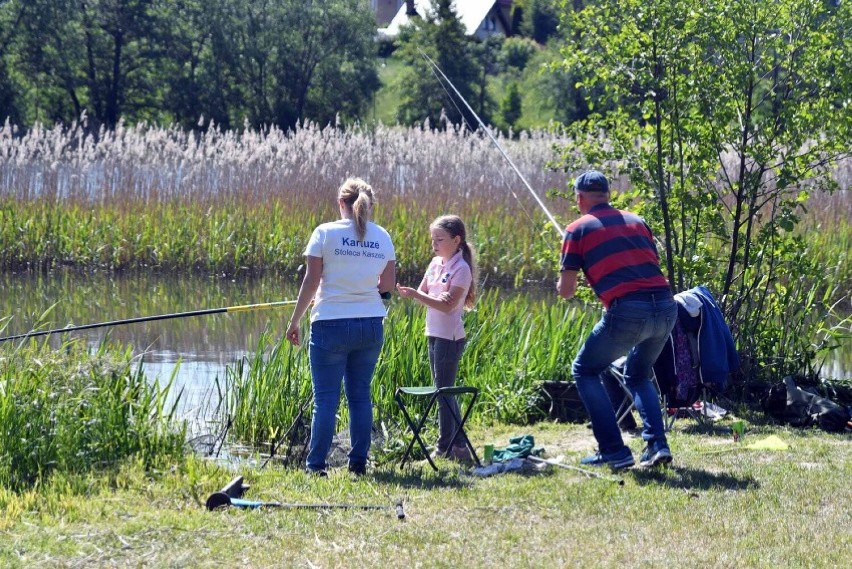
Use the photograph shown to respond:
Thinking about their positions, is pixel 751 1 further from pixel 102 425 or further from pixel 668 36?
pixel 102 425

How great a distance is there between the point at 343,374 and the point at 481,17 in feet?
219

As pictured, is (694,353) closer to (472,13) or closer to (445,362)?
(445,362)

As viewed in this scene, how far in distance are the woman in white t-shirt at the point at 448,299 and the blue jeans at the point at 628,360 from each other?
731 mm

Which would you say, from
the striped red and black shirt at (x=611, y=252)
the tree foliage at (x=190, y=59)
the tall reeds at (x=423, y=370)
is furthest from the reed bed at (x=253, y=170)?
the tree foliage at (x=190, y=59)

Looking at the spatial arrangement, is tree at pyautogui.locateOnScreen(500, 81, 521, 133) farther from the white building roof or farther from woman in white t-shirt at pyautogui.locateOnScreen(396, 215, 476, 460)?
woman in white t-shirt at pyautogui.locateOnScreen(396, 215, 476, 460)

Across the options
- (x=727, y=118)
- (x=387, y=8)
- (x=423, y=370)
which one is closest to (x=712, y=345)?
(x=727, y=118)

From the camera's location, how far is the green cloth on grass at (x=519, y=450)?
6665 mm

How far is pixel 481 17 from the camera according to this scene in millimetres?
71375

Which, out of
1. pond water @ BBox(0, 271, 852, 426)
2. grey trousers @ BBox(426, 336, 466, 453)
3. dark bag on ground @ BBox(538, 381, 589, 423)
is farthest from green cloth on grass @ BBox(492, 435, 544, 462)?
pond water @ BBox(0, 271, 852, 426)

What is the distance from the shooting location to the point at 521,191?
16672 millimetres

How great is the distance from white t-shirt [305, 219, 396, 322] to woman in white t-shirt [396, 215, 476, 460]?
1.35 ft

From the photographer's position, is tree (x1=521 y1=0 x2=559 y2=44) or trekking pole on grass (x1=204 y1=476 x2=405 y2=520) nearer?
trekking pole on grass (x1=204 y1=476 x2=405 y2=520)

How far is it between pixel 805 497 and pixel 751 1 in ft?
12.4

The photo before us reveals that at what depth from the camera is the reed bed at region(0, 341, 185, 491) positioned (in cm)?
Result: 621
